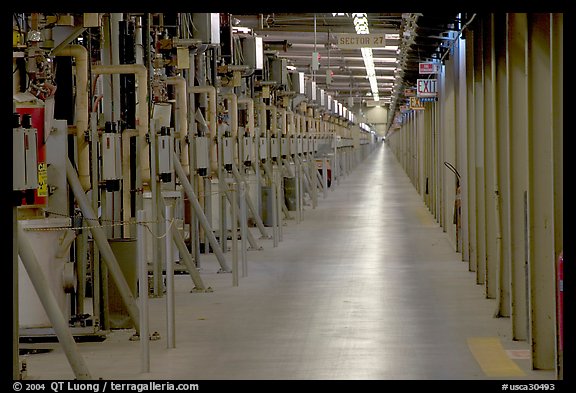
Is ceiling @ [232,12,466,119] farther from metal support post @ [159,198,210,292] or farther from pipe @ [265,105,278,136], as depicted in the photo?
metal support post @ [159,198,210,292]

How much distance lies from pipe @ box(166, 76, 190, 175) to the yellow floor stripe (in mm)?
5198

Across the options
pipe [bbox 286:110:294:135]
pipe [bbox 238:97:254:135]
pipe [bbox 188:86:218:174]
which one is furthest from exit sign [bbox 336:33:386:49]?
pipe [bbox 188:86:218:174]

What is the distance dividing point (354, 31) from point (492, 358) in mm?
17080

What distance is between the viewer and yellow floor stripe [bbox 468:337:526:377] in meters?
6.94

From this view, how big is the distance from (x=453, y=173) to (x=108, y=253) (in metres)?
7.91

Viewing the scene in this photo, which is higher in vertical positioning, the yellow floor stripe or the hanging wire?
the hanging wire

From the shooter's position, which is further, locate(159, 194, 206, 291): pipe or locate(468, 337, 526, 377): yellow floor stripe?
locate(159, 194, 206, 291): pipe

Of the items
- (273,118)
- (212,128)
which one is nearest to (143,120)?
(212,128)

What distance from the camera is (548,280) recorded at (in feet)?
22.9

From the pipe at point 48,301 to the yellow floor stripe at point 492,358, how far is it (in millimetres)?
2457

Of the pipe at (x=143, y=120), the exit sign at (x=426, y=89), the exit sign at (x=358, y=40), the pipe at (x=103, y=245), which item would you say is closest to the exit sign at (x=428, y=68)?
the exit sign at (x=426, y=89)
